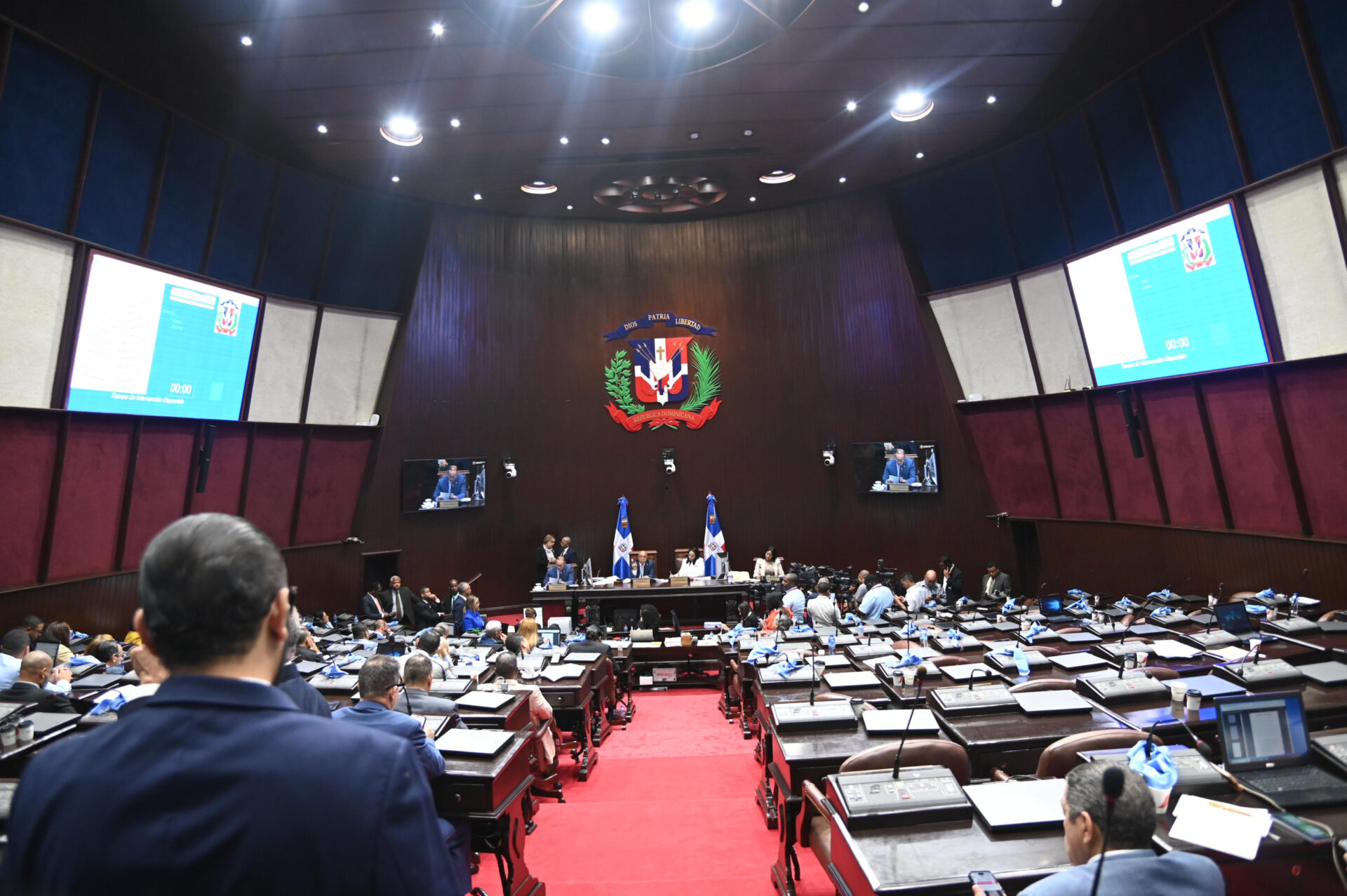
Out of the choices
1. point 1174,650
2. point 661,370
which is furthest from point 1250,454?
point 661,370

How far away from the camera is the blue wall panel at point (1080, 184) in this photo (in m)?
9.06

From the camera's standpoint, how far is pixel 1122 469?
31.2 feet

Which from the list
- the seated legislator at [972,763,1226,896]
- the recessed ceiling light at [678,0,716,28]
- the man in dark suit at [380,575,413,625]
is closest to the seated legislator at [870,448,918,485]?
the recessed ceiling light at [678,0,716,28]

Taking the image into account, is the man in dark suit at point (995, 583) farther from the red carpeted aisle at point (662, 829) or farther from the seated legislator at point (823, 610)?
the red carpeted aisle at point (662, 829)

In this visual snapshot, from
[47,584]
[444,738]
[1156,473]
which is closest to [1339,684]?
[444,738]

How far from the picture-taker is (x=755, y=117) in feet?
30.9

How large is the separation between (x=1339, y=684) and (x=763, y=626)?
4.49 m

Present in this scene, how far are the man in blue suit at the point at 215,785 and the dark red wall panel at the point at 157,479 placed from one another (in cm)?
889

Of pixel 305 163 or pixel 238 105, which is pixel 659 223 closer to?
pixel 305 163

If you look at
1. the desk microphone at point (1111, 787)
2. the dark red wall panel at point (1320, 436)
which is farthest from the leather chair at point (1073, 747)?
the dark red wall panel at point (1320, 436)

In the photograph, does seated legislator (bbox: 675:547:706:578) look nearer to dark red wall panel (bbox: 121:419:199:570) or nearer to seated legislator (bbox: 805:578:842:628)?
seated legislator (bbox: 805:578:842:628)

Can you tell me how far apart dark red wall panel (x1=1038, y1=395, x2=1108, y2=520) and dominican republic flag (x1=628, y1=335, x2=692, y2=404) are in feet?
19.1

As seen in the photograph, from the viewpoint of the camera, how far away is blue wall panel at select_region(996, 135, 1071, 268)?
Result: 32.2 ft

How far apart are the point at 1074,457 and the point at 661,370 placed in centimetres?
672
